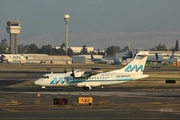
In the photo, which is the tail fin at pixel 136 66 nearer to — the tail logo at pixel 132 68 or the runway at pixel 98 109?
the tail logo at pixel 132 68

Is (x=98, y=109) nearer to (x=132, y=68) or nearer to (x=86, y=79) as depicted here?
(x=86, y=79)

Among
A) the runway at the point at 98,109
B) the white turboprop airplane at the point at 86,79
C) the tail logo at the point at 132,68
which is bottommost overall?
the runway at the point at 98,109

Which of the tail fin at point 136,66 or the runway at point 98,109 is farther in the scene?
the tail fin at point 136,66

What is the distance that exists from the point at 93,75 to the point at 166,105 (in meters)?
A: 23.8

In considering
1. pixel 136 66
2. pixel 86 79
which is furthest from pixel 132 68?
pixel 86 79

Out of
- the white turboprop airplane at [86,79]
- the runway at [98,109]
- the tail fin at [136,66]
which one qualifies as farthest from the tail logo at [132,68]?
the runway at [98,109]

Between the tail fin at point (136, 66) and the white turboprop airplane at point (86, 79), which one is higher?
the tail fin at point (136, 66)

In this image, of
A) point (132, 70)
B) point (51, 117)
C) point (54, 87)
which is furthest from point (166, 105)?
point (54, 87)

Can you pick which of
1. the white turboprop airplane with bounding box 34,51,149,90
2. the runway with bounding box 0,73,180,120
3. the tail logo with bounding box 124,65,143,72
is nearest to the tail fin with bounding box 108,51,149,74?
the tail logo with bounding box 124,65,143,72

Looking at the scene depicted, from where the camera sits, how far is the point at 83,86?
69000 millimetres

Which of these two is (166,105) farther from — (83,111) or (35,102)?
(35,102)

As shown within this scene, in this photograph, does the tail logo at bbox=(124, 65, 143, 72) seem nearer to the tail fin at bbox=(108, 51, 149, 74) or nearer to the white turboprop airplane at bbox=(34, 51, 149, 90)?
the tail fin at bbox=(108, 51, 149, 74)

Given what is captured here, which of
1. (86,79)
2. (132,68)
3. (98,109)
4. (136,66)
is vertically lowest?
(98,109)

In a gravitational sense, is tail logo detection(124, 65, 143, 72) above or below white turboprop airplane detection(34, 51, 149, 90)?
above
